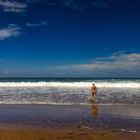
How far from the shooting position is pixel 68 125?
1231 cm

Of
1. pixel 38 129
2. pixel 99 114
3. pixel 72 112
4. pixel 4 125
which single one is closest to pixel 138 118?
pixel 99 114

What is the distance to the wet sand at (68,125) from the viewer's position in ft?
33.8

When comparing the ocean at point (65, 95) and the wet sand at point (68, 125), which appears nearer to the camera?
the wet sand at point (68, 125)

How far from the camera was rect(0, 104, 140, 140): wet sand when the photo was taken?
1029cm

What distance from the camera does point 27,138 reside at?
10.0 m

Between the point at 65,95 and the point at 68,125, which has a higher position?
the point at 65,95

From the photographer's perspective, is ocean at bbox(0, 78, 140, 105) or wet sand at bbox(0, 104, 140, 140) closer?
wet sand at bbox(0, 104, 140, 140)

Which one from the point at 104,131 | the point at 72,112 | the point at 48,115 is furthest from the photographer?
the point at 72,112

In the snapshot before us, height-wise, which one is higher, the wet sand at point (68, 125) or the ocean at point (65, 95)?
the ocean at point (65, 95)

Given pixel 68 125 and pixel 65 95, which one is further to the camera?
pixel 65 95

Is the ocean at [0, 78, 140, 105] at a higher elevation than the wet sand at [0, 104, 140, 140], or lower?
higher

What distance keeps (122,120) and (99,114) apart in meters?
2.15

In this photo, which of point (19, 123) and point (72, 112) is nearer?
point (19, 123)

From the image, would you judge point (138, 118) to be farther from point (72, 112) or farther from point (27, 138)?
point (27, 138)
